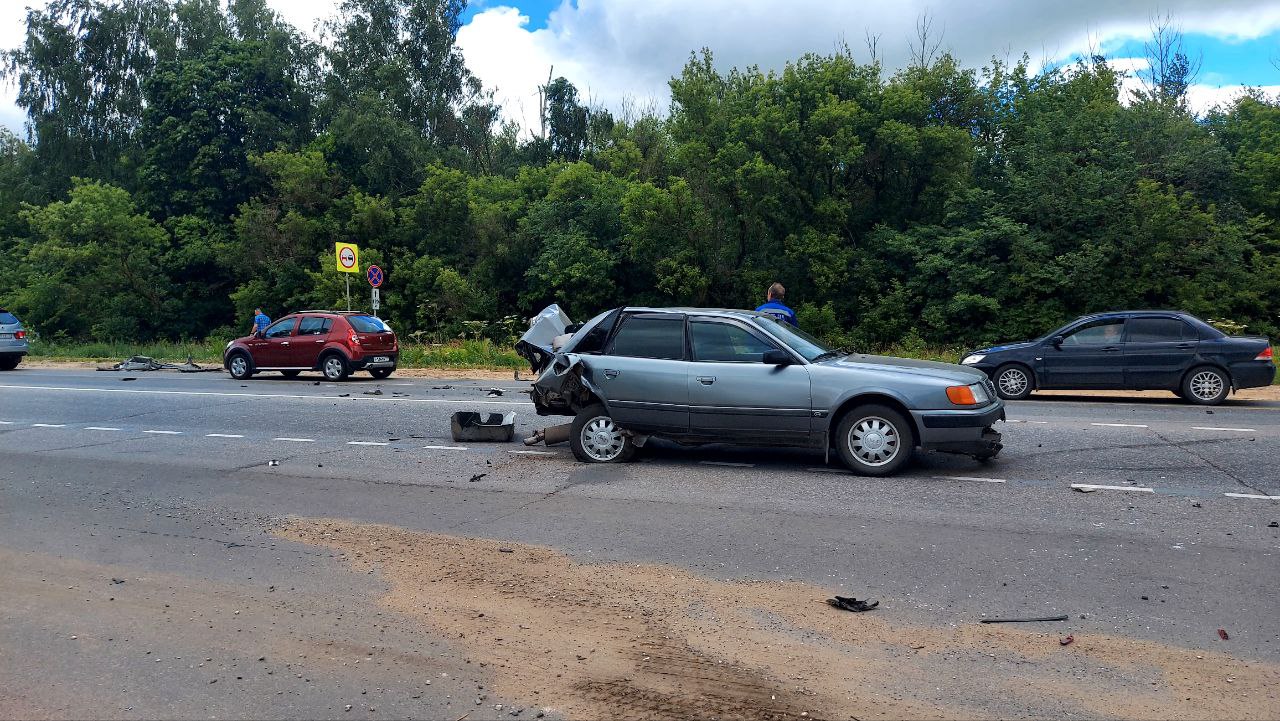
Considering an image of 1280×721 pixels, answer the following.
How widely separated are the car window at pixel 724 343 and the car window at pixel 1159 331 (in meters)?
9.46

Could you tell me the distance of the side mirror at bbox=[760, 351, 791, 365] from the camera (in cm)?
894

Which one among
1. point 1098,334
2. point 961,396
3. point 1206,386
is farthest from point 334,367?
point 1206,386

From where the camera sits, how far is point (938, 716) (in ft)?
12.6

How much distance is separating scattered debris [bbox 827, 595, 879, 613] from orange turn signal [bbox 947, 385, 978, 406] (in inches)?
148

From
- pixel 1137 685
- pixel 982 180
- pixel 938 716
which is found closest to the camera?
pixel 938 716

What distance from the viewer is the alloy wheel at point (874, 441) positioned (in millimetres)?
8695

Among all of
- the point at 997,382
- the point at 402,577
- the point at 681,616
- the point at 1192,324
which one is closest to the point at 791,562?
the point at 681,616

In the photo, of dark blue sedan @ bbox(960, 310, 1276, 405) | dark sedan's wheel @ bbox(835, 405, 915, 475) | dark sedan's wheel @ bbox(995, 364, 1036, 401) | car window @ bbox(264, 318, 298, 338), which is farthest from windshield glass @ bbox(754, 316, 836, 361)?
car window @ bbox(264, 318, 298, 338)

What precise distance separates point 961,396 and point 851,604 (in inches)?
156

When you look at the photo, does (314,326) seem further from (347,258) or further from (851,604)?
(851,604)

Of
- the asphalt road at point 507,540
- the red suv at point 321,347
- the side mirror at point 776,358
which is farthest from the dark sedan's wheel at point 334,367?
the side mirror at point 776,358

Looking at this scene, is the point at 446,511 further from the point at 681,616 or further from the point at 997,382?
the point at 997,382

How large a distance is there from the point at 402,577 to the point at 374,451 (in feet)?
17.1

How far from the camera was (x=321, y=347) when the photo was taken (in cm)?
2169
